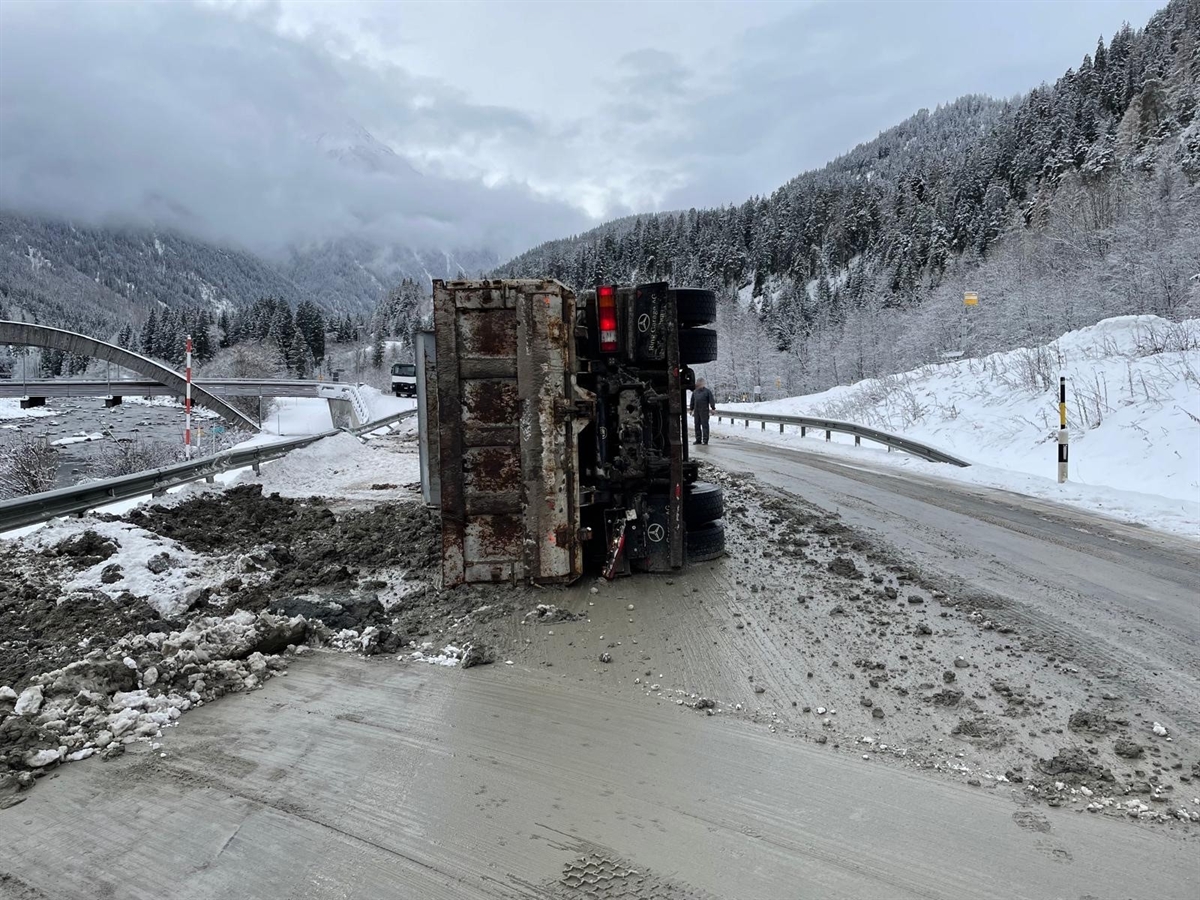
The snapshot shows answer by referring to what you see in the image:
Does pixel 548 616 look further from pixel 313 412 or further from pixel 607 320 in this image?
pixel 313 412

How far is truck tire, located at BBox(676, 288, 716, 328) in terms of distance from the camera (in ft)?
18.7

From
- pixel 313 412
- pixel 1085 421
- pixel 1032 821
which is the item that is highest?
pixel 313 412

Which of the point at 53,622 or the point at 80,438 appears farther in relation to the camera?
the point at 80,438

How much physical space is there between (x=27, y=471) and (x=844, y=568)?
18.3 m

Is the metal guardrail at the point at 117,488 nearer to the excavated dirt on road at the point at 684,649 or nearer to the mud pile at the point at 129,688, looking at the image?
the excavated dirt on road at the point at 684,649

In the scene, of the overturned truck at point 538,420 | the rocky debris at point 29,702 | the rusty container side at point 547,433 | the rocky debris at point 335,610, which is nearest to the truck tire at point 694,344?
the overturned truck at point 538,420

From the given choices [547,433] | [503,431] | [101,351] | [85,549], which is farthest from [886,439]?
[101,351]

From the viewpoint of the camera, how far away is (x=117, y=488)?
24.2ft

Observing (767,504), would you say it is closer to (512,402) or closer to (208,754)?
(512,402)

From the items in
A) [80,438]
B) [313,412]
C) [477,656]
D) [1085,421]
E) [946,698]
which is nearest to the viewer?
[946,698]

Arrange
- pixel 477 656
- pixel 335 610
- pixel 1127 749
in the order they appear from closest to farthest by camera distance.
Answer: pixel 1127 749
pixel 477 656
pixel 335 610

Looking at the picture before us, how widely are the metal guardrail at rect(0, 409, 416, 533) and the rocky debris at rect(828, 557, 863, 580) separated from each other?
7.05 metres

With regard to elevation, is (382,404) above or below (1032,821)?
above

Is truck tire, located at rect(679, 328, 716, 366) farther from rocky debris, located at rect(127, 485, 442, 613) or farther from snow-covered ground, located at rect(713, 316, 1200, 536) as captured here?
snow-covered ground, located at rect(713, 316, 1200, 536)
